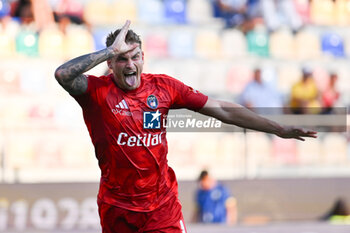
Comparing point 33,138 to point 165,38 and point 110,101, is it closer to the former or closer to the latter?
point 165,38

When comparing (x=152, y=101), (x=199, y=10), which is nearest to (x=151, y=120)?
(x=152, y=101)

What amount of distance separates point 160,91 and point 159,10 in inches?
320

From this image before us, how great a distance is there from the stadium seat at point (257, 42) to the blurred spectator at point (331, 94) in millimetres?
1321

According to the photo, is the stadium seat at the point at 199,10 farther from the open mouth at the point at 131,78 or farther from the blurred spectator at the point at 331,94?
the open mouth at the point at 131,78

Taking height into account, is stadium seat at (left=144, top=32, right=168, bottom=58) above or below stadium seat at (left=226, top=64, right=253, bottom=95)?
above

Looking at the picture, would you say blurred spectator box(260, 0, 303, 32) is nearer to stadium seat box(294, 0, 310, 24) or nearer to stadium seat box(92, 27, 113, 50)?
stadium seat box(294, 0, 310, 24)

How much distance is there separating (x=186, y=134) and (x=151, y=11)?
2943 millimetres

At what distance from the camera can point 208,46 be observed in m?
12.2

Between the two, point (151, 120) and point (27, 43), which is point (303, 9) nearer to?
point (27, 43)

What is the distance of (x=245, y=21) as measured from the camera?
1252 cm

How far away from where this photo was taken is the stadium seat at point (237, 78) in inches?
461

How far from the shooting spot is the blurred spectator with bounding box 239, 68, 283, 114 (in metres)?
11.1

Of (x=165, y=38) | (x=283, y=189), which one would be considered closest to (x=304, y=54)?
(x=165, y=38)

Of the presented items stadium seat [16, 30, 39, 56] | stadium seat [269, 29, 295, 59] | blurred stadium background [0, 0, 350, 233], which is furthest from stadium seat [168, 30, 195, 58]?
stadium seat [16, 30, 39, 56]
